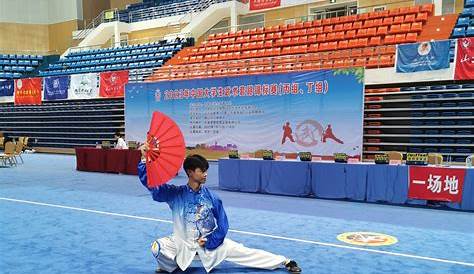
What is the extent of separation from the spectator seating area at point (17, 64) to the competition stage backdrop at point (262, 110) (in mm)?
11448

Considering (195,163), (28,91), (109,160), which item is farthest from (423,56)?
(28,91)

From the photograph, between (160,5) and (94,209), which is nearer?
(94,209)

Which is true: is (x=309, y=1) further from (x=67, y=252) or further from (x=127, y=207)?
(x=67, y=252)

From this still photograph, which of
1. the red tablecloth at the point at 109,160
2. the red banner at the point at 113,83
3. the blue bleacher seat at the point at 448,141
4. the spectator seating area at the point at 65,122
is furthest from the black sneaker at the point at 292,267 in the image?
the spectator seating area at the point at 65,122

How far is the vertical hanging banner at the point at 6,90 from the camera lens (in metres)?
21.2

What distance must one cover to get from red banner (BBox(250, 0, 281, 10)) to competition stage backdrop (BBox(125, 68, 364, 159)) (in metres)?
7.88

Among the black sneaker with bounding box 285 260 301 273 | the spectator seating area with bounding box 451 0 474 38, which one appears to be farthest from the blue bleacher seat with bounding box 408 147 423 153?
the black sneaker with bounding box 285 260 301 273

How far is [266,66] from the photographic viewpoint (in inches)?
580

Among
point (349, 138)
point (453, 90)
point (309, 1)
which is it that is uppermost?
point (309, 1)

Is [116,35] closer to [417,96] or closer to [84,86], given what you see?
[84,86]

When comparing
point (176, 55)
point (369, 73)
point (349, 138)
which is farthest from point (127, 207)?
point (176, 55)

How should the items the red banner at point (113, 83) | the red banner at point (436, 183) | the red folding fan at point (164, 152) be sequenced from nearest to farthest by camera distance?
the red folding fan at point (164, 152) < the red banner at point (436, 183) < the red banner at point (113, 83)

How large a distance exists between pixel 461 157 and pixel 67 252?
9884mm

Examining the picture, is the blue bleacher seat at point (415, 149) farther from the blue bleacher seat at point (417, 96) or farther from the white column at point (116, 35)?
the white column at point (116, 35)
